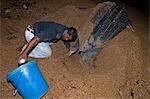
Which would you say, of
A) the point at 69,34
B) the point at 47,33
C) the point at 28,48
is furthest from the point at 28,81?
the point at 69,34

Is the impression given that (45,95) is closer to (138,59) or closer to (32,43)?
(32,43)

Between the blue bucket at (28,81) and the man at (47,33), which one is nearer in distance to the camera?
the blue bucket at (28,81)

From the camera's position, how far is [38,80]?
3064 millimetres

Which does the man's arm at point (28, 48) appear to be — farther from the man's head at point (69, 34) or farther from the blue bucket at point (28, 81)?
the man's head at point (69, 34)

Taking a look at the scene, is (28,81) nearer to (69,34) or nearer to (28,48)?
(28,48)

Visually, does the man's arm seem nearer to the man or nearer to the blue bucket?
the man

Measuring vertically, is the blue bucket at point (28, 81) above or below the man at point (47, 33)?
below

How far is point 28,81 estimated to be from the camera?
9.82 feet

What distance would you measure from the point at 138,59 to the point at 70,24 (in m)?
1.24

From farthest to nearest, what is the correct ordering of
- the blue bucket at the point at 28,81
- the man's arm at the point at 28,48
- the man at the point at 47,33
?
the man at the point at 47,33, the man's arm at the point at 28,48, the blue bucket at the point at 28,81

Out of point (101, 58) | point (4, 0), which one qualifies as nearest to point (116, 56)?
point (101, 58)

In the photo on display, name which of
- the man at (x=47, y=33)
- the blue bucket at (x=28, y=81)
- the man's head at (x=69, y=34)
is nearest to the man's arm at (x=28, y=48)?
the man at (x=47, y=33)

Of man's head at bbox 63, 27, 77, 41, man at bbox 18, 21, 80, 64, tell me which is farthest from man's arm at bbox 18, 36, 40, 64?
man's head at bbox 63, 27, 77, 41

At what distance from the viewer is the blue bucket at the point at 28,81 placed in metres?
2.92
